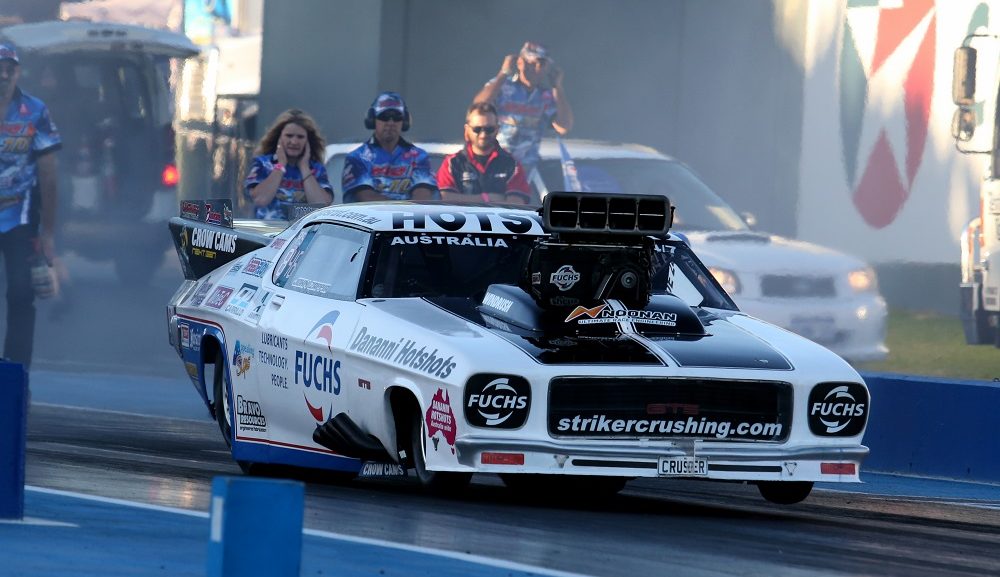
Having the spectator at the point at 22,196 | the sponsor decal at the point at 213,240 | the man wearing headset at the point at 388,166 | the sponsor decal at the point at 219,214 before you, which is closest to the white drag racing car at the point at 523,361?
the sponsor decal at the point at 213,240

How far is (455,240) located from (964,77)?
27.9ft

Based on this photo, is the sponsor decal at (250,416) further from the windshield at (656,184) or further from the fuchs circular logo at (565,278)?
the windshield at (656,184)

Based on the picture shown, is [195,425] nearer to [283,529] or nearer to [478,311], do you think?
[478,311]

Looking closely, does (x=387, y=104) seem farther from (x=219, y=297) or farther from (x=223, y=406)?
(x=223, y=406)

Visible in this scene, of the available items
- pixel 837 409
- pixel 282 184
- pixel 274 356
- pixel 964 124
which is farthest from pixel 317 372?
pixel 964 124

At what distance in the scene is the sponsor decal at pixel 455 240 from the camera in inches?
373

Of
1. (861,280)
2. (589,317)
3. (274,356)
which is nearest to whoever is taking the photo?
(589,317)

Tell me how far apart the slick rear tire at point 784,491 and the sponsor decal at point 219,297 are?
2.75m

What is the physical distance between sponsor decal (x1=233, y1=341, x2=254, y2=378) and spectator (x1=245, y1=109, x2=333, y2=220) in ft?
12.1

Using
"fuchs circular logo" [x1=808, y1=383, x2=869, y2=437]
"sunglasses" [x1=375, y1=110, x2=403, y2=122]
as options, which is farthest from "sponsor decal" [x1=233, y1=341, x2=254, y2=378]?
"sunglasses" [x1=375, y1=110, x2=403, y2=122]

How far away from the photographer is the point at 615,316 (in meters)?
8.82

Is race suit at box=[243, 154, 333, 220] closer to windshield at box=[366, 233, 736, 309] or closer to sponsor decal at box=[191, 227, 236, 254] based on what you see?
sponsor decal at box=[191, 227, 236, 254]

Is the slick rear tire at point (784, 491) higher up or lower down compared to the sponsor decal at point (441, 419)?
lower down

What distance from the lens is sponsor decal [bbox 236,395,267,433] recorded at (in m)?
9.72
